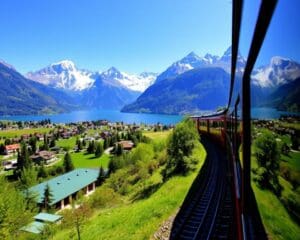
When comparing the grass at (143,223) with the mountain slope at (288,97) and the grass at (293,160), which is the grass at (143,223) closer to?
the mountain slope at (288,97)

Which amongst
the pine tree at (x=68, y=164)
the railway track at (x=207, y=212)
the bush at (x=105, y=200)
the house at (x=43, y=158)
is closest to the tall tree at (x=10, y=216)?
the bush at (x=105, y=200)

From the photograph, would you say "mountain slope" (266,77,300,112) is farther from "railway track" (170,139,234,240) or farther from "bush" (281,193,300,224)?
"railway track" (170,139,234,240)

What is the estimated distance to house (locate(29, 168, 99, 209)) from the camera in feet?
195

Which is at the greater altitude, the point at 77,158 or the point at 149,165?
the point at 149,165

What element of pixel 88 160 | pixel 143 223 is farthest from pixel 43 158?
pixel 143 223

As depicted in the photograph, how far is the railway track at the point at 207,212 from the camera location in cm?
1486

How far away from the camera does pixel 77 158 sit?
409 ft

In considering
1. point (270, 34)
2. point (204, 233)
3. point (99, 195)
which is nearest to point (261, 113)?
point (270, 34)

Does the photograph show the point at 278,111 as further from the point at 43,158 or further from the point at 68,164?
the point at 43,158

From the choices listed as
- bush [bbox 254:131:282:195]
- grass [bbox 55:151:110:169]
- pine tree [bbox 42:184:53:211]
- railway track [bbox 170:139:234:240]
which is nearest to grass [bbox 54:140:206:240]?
railway track [bbox 170:139:234:240]

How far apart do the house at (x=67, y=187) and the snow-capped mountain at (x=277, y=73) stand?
5452 centimetres

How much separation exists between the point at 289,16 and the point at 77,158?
419ft

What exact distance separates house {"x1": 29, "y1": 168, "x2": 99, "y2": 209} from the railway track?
37776 mm

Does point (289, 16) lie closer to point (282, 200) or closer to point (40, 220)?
point (282, 200)
